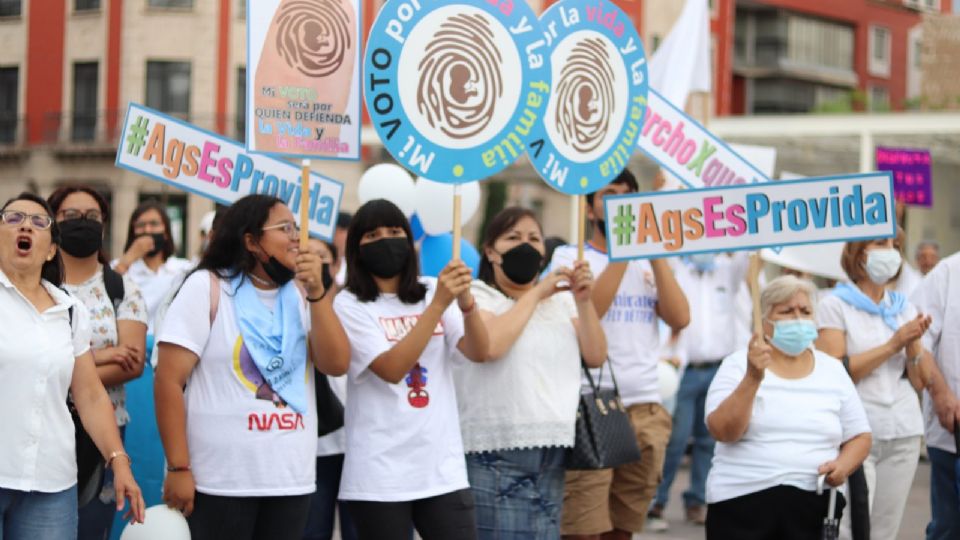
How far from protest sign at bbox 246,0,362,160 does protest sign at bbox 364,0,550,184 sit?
0.21 meters

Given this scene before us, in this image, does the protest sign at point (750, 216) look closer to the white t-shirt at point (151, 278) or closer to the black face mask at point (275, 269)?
the black face mask at point (275, 269)

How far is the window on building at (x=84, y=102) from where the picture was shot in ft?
135

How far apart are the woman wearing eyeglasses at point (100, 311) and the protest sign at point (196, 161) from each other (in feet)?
1.92

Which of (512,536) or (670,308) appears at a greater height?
(670,308)

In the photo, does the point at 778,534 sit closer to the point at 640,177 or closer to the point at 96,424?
the point at 96,424

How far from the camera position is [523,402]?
6188 millimetres

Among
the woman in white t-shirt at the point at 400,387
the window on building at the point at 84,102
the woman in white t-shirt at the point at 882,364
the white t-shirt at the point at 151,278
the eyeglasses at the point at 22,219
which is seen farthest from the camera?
the window on building at the point at 84,102

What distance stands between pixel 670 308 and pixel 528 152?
4.29 feet

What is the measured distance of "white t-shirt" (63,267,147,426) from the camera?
603 centimetres

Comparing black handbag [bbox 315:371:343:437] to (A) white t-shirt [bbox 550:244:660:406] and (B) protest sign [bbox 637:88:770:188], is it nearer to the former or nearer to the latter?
(A) white t-shirt [bbox 550:244:660:406]

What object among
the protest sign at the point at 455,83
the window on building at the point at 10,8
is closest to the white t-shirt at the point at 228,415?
the protest sign at the point at 455,83

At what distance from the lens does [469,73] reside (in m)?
5.92

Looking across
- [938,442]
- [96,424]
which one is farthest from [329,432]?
[938,442]

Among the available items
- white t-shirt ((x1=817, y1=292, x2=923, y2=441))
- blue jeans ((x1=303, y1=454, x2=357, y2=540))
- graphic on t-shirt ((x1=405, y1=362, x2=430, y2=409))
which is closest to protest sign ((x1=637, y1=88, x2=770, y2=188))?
white t-shirt ((x1=817, y1=292, x2=923, y2=441))
